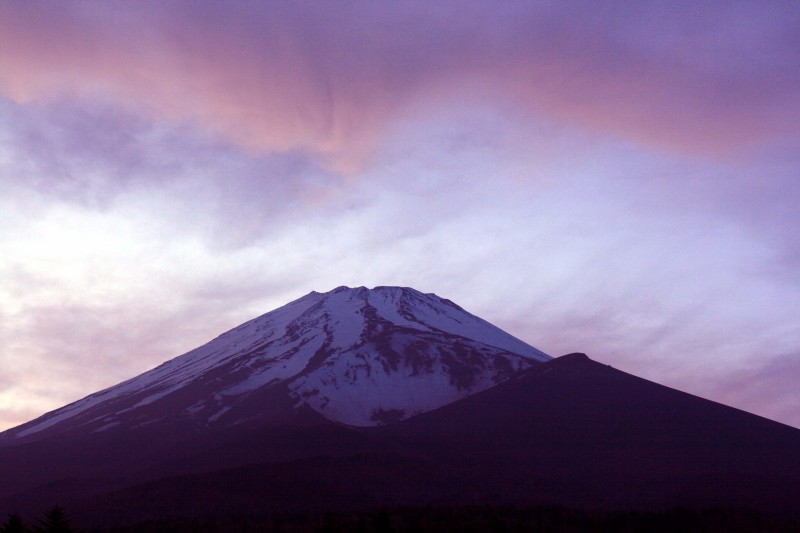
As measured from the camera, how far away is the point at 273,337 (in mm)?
144875

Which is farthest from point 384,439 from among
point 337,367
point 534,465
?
point 337,367

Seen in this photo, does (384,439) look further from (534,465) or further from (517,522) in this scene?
(517,522)

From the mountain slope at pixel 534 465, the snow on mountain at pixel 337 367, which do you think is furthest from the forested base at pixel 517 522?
the snow on mountain at pixel 337 367

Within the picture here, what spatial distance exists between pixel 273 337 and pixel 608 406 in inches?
2413

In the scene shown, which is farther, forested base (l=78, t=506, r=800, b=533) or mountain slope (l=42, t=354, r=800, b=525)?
mountain slope (l=42, t=354, r=800, b=525)

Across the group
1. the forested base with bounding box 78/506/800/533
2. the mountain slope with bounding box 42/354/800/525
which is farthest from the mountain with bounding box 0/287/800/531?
the forested base with bounding box 78/506/800/533

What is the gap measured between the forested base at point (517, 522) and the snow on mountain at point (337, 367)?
42703 millimetres

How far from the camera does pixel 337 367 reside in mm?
121500

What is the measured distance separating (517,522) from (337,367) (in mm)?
62902

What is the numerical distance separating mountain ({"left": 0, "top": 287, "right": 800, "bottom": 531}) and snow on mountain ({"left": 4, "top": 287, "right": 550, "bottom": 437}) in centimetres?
39

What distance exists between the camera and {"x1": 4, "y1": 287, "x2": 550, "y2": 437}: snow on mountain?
4476 inches

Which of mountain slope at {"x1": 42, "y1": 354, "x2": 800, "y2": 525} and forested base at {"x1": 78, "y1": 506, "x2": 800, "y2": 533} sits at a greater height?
mountain slope at {"x1": 42, "y1": 354, "x2": 800, "y2": 525}

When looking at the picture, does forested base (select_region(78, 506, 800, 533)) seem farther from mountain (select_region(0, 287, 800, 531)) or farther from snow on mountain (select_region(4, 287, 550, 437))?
snow on mountain (select_region(4, 287, 550, 437))

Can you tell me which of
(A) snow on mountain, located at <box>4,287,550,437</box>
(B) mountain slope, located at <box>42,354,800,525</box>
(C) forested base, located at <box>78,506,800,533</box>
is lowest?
(C) forested base, located at <box>78,506,800,533</box>
